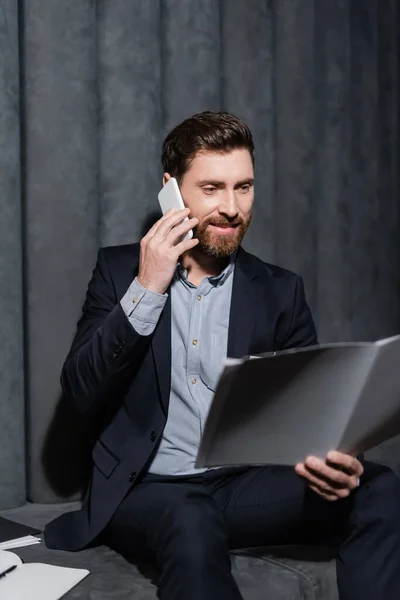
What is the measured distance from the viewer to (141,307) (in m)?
1.34

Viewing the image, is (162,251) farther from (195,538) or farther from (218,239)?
(195,538)

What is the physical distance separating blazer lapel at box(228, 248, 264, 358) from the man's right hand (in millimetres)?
172

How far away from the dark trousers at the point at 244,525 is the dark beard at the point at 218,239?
392 mm

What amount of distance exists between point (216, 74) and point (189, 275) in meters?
0.56

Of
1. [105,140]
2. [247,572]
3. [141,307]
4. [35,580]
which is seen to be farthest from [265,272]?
[35,580]

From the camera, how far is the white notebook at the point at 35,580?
118cm

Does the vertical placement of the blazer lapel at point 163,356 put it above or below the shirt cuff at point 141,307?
below

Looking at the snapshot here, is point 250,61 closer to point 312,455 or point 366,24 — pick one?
point 366,24

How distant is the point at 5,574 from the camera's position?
1.26 meters

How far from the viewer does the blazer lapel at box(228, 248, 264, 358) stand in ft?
4.87

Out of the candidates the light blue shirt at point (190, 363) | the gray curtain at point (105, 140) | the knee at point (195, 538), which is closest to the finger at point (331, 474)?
the knee at point (195, 538)

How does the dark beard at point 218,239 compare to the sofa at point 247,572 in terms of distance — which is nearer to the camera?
the sofa at point 247,572

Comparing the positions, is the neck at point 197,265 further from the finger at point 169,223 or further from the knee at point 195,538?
the knee at point 195,538

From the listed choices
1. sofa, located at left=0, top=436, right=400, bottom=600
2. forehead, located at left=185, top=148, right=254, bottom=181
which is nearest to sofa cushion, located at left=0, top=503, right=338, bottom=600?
sofa, located at left=0, top=436, right=400, bottom=600
